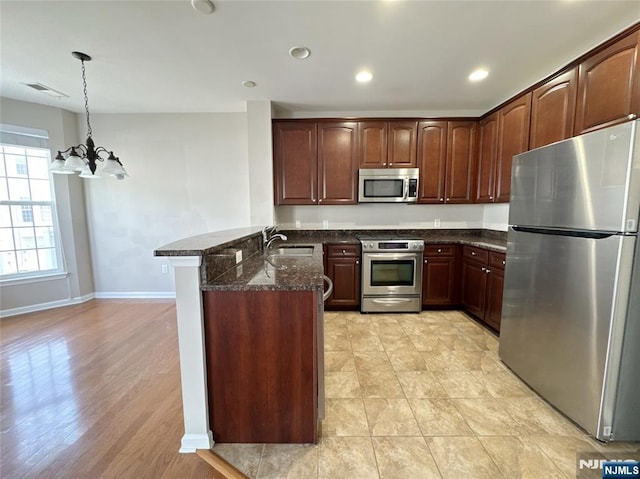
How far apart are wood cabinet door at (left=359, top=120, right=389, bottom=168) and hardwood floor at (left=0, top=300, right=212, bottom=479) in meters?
3.14

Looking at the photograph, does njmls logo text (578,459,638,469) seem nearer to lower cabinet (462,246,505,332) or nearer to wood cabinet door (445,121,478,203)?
lower cabinet (462,246,505,332)

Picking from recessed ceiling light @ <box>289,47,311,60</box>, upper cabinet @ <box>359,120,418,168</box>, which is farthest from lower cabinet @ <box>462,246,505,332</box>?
recessed ceiling light @ <box>289,47,311,60</box>

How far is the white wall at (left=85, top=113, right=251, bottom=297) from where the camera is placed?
12.2 ft

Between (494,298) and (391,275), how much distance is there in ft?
3.64

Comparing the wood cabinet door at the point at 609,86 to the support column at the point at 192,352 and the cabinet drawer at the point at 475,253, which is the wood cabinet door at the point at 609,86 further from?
the support column at the point at 192,352

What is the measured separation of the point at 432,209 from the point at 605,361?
8.77 ft

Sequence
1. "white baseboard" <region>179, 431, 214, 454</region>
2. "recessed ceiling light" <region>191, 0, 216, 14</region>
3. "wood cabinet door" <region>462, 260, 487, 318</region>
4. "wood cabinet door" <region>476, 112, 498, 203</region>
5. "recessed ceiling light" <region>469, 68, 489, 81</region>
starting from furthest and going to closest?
"wood cabinet door" <region>476, 112, 498, 203</region>
"wood cabinet door" <region>462, 260, 487, 318</region>
"recessed ceiling light" <region>469, 68, 489, 81</region>
"recessed ceiling light" <region>191, 0, 216, 14</region>
"white baseboard" <region>179, 431, 214, 454</region>

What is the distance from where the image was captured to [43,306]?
11.5 ft

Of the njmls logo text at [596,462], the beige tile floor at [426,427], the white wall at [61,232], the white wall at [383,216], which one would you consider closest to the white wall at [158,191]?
the white wall at [61,232]

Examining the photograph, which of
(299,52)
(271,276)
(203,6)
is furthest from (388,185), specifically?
(203,6)

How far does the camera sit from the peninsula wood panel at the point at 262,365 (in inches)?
54.4

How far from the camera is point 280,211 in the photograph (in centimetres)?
384

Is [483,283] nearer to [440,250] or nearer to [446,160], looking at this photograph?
[440,250]

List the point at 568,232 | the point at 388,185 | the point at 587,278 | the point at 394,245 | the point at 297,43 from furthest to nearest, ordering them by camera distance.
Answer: the point at 388,185 → the point at 394,245 → the point at 297,43 → the point at 568,232 → the point at 587,278
